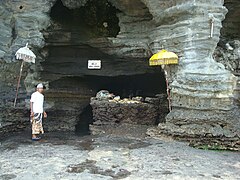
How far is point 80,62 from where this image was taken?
12219mm

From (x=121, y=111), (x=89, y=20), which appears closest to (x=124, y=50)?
(x=89, y=20)

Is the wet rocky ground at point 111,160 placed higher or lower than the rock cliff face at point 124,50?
lower

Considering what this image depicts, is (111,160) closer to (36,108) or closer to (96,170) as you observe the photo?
(96,170)

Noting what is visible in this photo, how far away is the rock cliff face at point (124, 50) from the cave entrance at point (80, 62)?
0.04m

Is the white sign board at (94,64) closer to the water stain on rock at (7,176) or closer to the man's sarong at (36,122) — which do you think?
the man's sarong at (36,122)

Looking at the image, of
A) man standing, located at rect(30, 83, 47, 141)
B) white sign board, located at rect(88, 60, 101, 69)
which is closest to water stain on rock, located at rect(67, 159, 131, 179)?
man standing, located at rect(30, 83, 47, 141)

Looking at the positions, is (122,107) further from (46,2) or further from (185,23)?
(46,2)

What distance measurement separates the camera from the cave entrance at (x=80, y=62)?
11156 millimetres

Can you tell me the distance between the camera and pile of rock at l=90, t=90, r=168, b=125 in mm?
9977

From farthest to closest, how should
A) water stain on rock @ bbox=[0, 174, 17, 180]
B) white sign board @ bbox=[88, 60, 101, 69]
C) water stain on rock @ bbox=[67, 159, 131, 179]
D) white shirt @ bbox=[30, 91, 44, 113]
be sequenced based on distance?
white sign board @ bbox=[88, 60, 101, 69] → white shirt @ bbox=[30, 91, 44, 113] → water stain on rock @ bbox=[67, 159, 131, 179] → water stain on rock @ bbox=[0, 174, 17, 180]

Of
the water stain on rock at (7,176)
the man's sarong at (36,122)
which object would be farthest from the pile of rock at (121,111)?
the water stain on rock at (7,176)

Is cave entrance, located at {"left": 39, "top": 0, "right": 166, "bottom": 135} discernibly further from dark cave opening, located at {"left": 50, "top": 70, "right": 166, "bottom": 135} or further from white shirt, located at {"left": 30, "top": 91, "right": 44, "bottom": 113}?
white shirt, located at {"left": 30, "top": 91, "right": 44, "bottom": 113}

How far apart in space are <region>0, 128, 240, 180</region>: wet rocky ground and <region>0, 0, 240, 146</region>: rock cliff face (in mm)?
1221

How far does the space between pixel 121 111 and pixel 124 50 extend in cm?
245
